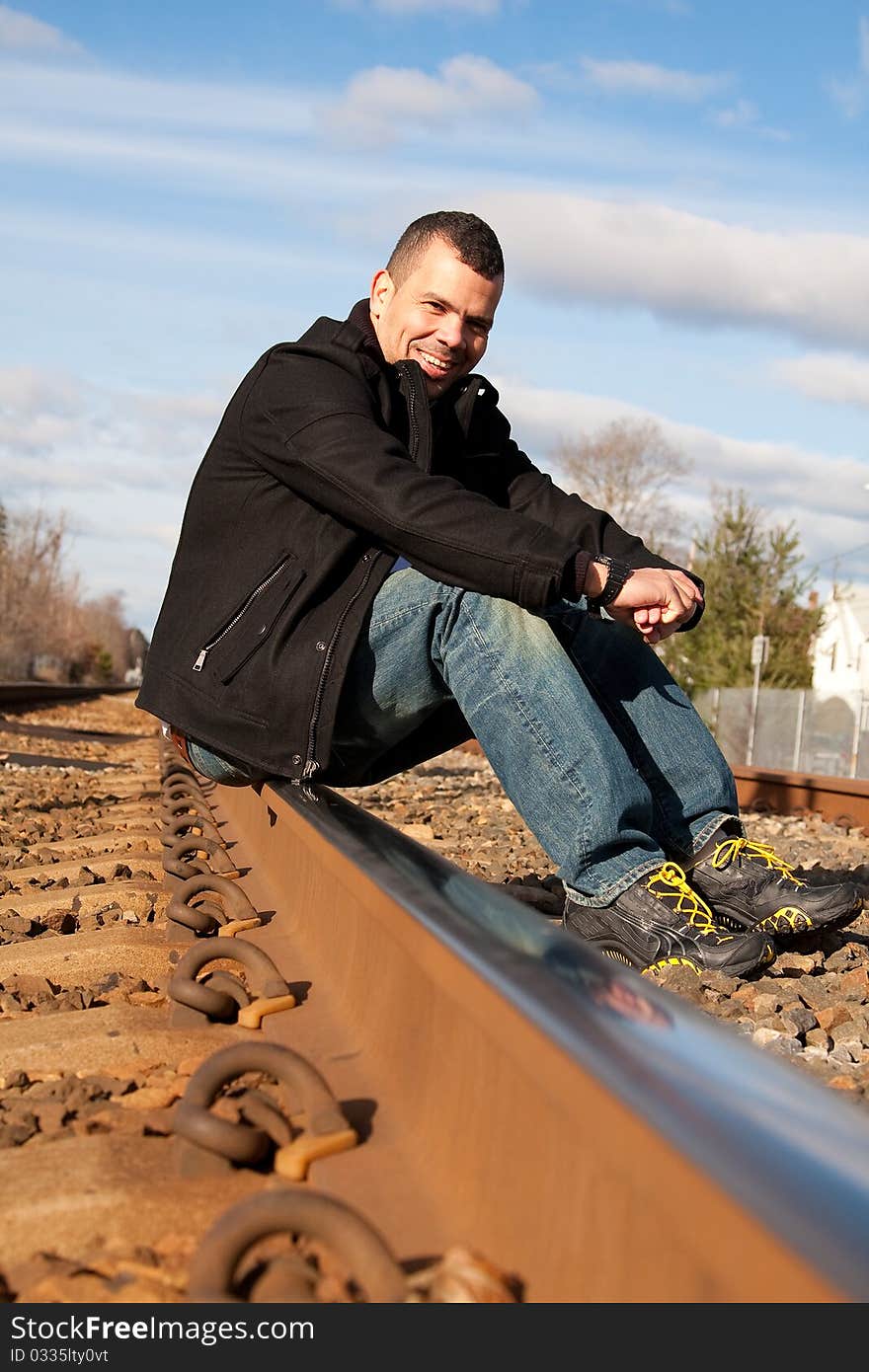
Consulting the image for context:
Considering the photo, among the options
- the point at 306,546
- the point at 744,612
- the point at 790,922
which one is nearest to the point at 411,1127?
the point at 790,922

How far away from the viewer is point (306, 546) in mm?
3330

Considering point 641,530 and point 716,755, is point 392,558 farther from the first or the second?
point 641,530

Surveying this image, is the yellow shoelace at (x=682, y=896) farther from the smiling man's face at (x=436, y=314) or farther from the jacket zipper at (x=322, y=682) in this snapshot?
the smiling man's face at (x=436, y=314)

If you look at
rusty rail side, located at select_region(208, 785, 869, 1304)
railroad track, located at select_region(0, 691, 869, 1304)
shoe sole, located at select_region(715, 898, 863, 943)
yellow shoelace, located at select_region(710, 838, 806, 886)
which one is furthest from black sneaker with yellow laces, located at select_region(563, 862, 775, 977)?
rusty rail side, located at select_region(208, 785, 869, 1304)

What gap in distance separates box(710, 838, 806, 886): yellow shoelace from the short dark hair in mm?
1504

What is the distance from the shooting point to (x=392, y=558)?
131 inches

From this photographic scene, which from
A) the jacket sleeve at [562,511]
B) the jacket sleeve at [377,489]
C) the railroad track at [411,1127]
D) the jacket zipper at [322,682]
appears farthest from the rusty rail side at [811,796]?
the railroad track at [411,1127]

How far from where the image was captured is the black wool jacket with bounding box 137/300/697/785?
10.0ft

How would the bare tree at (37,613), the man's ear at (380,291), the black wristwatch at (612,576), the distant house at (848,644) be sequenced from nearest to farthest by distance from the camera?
1. the black wristwatch at (612,576)
2. the man's ear at (380,291)
3. the distant house at (848,644)
4. the bare tree at (37,613)

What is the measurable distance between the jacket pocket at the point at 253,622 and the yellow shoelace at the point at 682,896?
3.32 ft

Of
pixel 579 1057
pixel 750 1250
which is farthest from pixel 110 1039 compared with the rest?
pixel 750 1250

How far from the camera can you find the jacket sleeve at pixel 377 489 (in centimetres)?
297

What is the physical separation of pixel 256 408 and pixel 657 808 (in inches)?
52.8

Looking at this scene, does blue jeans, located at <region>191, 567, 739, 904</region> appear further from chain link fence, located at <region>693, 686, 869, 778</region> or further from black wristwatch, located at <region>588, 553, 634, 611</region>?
chain link fence, located at <region>693, 686, 869, 778</region>
